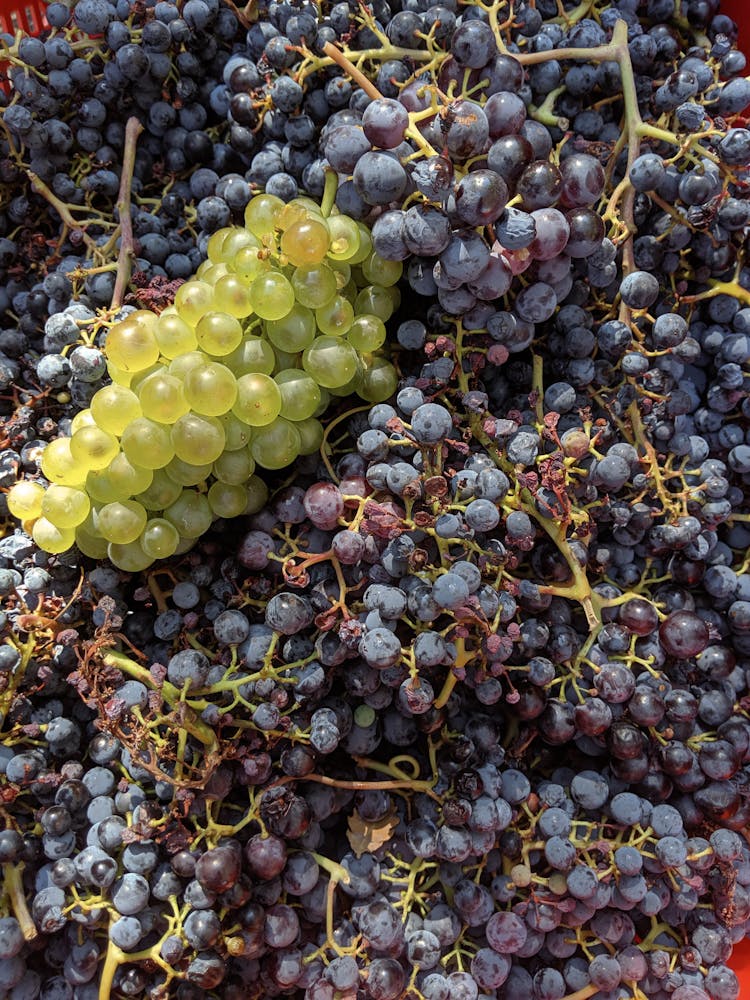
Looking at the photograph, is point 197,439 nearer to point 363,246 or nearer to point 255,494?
point 255,494

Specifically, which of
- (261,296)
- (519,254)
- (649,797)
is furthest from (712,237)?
(649,797)

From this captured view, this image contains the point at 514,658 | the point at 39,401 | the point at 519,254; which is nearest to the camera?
the point at 519,254

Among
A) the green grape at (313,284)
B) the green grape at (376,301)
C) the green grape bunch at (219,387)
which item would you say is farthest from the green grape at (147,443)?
the green grape at (376,301)

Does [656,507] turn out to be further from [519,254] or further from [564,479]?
[519,254]

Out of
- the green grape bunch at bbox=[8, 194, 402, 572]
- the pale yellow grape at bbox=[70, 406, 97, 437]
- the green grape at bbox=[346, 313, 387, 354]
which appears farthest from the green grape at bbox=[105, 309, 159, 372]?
the green grape at bbox=[346, 313, 387, 354]

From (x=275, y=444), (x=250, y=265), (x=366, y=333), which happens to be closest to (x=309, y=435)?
(x=275, y=444)

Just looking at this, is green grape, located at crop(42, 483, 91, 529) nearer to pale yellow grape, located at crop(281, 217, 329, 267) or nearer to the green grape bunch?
the green grape bunch

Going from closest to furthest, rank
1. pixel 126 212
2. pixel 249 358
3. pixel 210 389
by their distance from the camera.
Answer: pixel 210 389, pixel 249 358, pixel 126 212
